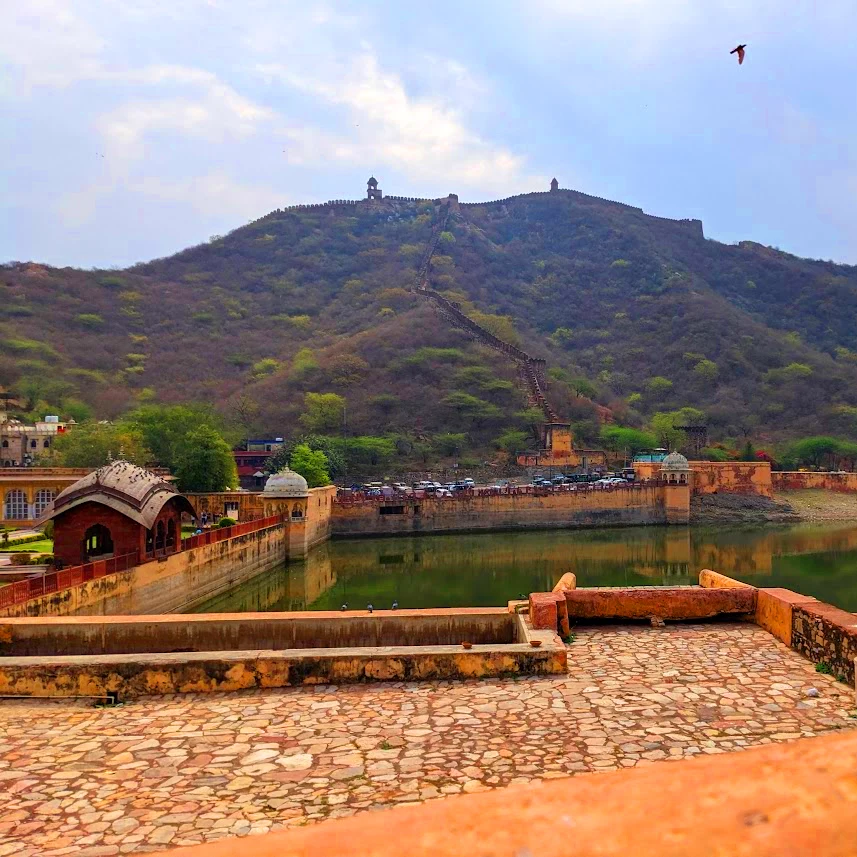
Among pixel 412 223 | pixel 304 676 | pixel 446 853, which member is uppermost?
pixel 412 223

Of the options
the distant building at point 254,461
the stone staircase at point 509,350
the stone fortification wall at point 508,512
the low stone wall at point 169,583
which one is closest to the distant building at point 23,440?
the distant building at point 254,461

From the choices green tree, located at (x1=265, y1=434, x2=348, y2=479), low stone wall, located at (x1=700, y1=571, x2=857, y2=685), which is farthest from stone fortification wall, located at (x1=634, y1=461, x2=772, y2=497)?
low stone wall, located at (x1=700, y1=571, x2=857, y2=685)

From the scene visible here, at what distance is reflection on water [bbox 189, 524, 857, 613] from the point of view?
926 inches

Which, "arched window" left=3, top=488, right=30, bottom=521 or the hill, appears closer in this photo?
"arched window" left=3, top=488, right=30, bottom=521

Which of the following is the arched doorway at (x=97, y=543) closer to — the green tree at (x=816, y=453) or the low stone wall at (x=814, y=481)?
the low stone wall at (x=814, y=481)

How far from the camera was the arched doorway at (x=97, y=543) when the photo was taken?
57.0 feet

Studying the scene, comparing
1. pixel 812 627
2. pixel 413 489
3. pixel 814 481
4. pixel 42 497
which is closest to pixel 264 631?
pixel 812 627

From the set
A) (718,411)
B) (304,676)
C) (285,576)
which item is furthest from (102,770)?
(718,411)

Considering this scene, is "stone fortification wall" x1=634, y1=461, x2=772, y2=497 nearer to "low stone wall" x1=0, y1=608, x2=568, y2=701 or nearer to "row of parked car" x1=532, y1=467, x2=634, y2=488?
"row of parked car" x1=532, y1=467, x2=634, y2=488

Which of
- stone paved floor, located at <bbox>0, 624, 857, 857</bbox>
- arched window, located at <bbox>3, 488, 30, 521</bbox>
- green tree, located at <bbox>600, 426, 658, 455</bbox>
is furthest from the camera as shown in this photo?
green tree, located at <bbox>600, 426, 658, 455</bbox>

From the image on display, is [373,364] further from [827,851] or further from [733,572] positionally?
[827,851]

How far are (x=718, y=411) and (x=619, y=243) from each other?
57554 mm

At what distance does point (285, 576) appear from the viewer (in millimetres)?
27953

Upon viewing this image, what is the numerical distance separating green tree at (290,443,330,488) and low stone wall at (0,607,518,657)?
31.3 meters
